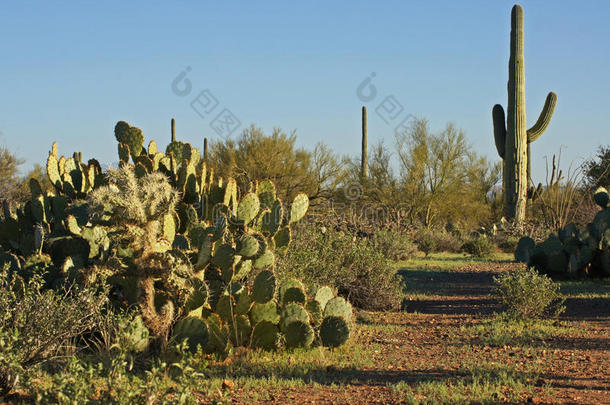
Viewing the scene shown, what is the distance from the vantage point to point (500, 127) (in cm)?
2119

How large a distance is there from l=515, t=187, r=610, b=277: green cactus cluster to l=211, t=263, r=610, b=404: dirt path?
2590mm

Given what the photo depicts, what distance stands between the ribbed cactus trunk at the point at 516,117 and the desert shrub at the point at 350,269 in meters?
12.3

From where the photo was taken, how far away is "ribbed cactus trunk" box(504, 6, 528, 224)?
65.1 ft

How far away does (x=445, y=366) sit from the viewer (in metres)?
5.54

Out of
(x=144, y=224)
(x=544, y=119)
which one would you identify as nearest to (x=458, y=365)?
(x=144, y=224)

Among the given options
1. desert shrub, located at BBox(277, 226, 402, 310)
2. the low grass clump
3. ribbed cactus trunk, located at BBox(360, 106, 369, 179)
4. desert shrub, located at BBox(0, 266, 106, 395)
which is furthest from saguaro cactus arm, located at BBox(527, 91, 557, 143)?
desert shrub, located at BBox(0, 266, 106, 395)

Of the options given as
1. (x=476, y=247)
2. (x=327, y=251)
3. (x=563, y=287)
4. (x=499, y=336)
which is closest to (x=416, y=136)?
(x=476, y=247)

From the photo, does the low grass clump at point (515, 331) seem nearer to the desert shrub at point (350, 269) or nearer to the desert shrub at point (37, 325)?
the desert shrub at point (350, 269)

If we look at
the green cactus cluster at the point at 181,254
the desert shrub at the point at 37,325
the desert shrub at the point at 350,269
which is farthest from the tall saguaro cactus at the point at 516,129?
the desert shrub at the point at 37,325

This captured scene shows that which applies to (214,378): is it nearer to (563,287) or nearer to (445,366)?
(445,366)

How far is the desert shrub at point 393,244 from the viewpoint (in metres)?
14.5

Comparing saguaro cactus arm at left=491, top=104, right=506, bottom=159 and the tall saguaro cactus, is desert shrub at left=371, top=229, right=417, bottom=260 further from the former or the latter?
saguaro cactus arm at left=491, top=104, right=506, bottom=159

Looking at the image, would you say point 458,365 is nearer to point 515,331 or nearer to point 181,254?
point 515,331

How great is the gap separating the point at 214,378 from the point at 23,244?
3053 millimetres
